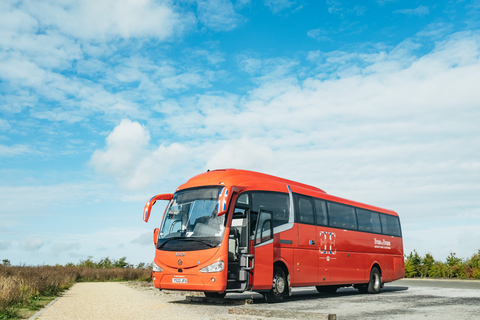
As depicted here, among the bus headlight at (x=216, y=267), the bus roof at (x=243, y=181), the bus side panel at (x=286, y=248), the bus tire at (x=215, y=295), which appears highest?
the bus roof at (x=243, y=181)

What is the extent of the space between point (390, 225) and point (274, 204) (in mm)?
10352

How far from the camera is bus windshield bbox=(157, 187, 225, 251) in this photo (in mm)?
12547

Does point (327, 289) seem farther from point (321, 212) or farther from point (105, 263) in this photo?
point (105, 263)

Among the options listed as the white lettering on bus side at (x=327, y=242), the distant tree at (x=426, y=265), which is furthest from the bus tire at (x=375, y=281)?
the distant tree at (x=426, y=265)

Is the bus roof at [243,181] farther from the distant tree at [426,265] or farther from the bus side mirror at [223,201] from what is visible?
the distant tree at [426,265]

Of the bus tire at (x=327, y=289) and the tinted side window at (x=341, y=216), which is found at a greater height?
the tinted side window at (x=341, y=216)

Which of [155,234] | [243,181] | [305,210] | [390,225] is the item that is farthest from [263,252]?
[390,225]

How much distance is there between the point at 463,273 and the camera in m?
32.6

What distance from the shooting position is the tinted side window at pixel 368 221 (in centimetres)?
1962

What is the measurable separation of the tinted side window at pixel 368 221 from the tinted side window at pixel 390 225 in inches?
24.0

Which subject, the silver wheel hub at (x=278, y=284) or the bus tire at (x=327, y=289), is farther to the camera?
the bus tire at (x=327, y=289)

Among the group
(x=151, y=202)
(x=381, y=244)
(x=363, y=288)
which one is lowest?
(x=363, y=288)

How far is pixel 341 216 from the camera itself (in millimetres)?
18172

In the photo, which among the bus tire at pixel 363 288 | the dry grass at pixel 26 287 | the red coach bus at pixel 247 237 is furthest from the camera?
the bus tire at pixel 363 288
